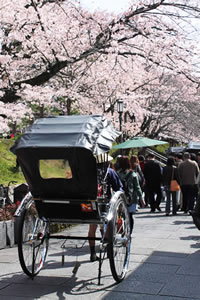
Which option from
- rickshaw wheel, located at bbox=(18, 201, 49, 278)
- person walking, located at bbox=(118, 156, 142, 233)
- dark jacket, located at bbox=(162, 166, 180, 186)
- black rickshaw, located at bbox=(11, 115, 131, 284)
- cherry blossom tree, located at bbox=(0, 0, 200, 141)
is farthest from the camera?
dark jacket, located at bbox=(162, 166, 180, 186)

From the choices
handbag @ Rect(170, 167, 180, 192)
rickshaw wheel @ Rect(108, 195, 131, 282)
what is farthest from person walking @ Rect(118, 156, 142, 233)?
handbag @ Rect(170, 167, 180, 192)

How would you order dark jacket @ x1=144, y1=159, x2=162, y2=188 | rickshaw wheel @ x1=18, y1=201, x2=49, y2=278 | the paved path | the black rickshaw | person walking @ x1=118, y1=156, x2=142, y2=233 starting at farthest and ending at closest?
dark jacket @ x1=144, y1=159, x2=162, y2=188 → person walking @ x1=118, y1=156, x2=142, y2=233 → rickshaw wheel @ x1=18, y1=201, x2=49, y2=278 → the black rickshaw → the paved path

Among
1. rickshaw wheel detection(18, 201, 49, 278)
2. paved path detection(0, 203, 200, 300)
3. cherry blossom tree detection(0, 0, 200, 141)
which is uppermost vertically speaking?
cherry blossom tree detection(0, 0, 200, 141)

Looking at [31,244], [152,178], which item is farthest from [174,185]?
[31,244]

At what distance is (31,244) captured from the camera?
19.6 feet

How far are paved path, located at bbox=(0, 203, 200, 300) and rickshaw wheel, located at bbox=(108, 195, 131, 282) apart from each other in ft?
0.53

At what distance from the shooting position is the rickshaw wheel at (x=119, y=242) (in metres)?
5.45

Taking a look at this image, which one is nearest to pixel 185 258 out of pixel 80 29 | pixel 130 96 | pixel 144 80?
pixel 80 29

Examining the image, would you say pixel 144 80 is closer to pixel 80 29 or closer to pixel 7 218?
pixel 80 29

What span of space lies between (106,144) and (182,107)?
2935 cm

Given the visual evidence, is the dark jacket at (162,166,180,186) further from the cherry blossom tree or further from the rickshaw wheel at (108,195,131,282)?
the rickshaw wheel at (108,195,131,282)

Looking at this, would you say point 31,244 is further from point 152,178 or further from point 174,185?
point 152,178

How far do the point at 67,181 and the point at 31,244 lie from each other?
1.03 m

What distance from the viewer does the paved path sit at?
17.4ft
